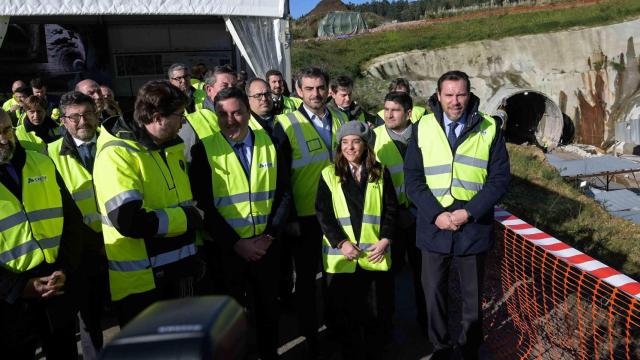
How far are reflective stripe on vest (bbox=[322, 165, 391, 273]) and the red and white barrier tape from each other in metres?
1.19

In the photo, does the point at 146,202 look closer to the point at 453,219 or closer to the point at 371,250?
A: the point at 371,250

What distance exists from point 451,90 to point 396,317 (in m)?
2.03

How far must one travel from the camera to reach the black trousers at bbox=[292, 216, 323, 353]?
11.5ft

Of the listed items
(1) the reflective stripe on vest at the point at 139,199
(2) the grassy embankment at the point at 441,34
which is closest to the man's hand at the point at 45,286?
(1) the reflective stripe on vest at the point at 139,199

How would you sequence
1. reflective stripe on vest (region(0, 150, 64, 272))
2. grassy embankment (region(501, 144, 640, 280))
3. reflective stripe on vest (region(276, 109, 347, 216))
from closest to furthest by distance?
reflective stripe on vest (region(0, 150, 64, 272)) < reflective stripe on vest (region(276, 109, 347, 216)) < grassy embankment (region(501, 144, 640, 280))

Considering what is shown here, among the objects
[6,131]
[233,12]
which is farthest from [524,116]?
[6,131]

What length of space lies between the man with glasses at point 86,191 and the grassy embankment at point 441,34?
47.9 ft

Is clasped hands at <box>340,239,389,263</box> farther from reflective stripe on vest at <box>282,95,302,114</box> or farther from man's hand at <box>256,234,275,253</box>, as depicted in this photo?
reflective stripe on vest at <box>282,95,302,114</box>

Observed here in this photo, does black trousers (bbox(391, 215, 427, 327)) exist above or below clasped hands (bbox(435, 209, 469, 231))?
below

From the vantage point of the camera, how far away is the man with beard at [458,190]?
314 cm

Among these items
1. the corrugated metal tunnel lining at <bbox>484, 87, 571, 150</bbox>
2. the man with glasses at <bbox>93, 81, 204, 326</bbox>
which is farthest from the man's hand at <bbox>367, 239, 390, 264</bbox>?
the corrugated metal tunnel lining at <bbox>484, 87, 571, 150</bbox>

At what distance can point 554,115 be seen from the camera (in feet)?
61.6

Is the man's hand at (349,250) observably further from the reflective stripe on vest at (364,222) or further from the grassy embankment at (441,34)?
the grassy embankment at (441,34)

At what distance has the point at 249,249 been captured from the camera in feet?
9.94
